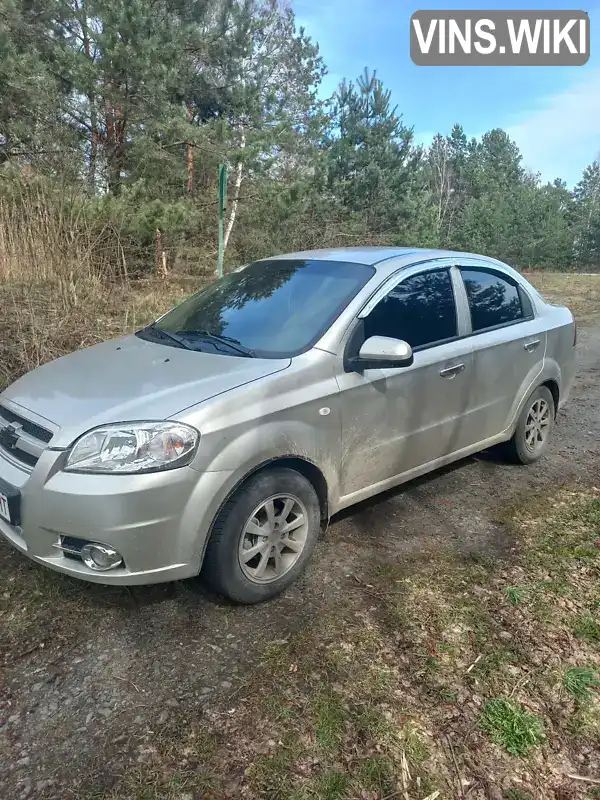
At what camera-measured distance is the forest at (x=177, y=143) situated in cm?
803

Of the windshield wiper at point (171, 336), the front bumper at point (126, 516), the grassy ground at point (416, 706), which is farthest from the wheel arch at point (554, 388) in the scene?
the front bumper at point (126, 516)

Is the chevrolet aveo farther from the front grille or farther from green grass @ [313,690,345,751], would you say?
green grass @ [313,690,345,751]

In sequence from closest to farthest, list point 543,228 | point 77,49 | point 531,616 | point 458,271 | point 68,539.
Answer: point 68,539 → point 531,616 → point 458,271 → point 77,49 → point 543,228

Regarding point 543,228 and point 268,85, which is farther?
point 543,228

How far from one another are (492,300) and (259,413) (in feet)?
7.47

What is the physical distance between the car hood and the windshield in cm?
21

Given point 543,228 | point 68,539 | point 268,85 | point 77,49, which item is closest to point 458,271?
point 68,539

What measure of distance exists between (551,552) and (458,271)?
189 cm

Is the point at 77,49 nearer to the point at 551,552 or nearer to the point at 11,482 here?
the point at 11,482

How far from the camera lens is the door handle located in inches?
145

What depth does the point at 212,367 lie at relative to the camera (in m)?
2.94

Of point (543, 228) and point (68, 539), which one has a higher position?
point (543, 228)

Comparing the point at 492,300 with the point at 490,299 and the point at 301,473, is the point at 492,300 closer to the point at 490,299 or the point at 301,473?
the point at 490,299

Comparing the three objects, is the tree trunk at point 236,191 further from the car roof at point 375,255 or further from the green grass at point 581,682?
the green grass at point 581,682
